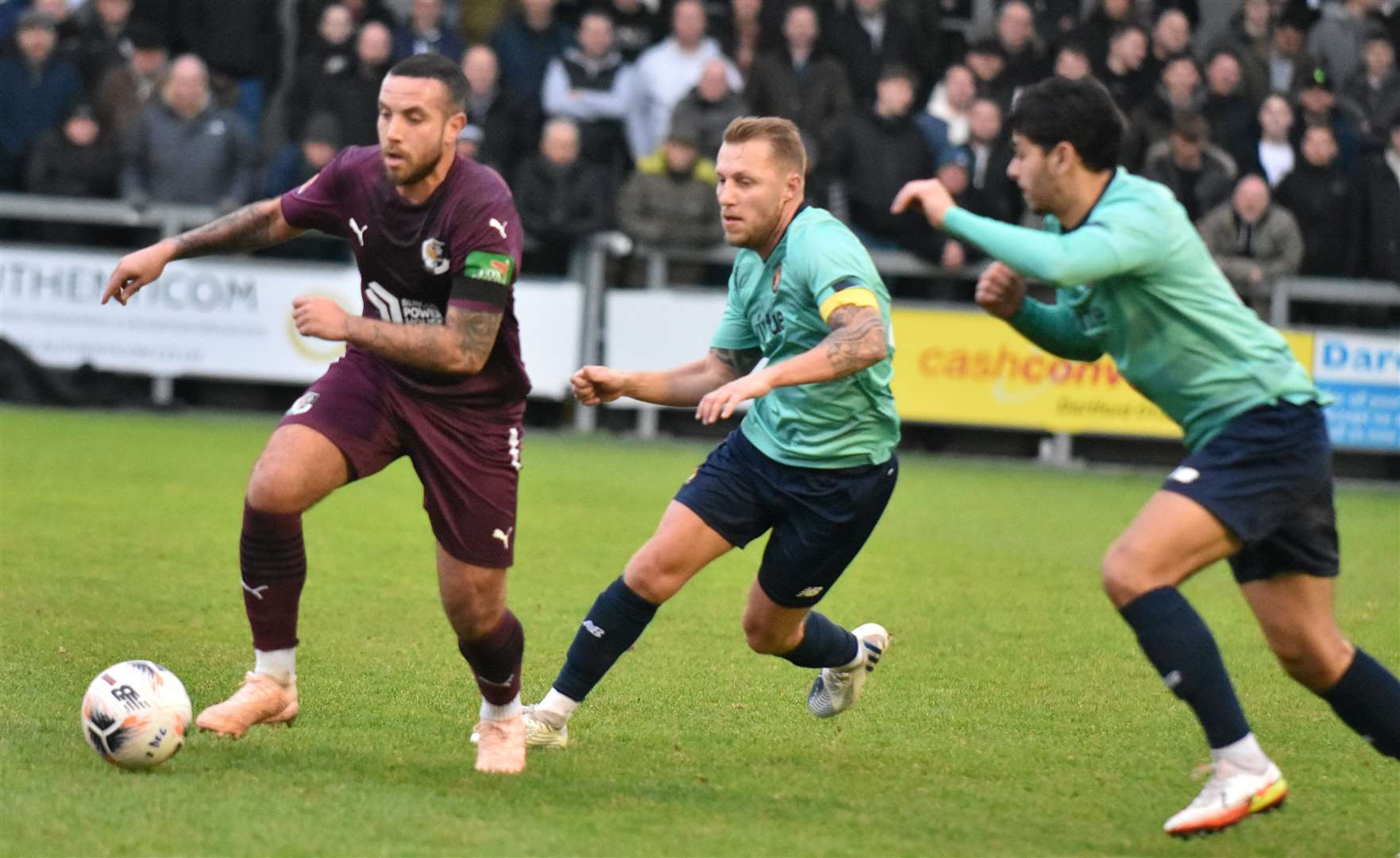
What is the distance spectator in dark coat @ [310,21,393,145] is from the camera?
15414mm

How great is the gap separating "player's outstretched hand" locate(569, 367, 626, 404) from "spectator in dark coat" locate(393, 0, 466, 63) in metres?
10.5

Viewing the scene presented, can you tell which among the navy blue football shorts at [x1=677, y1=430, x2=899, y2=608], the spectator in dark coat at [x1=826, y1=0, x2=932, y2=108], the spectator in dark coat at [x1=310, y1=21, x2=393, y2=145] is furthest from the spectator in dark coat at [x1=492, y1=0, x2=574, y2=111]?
the navy blue football shorts at [x1=677, y1=430, x2=899, y2=608]

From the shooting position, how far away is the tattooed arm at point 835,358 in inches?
211

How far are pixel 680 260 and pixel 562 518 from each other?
16.3 ft

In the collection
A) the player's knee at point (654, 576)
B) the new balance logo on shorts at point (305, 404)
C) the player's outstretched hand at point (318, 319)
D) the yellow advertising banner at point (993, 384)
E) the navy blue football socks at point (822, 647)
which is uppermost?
the player's outstretched hand at point (318, 319)

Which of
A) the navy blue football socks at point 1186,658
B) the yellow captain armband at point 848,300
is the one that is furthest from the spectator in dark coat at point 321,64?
the navy blue football socks at point 1186,658

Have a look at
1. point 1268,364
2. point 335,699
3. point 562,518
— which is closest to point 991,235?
point 1268,364

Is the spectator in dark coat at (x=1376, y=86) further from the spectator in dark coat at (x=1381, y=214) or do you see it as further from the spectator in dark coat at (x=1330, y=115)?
the spectator in dark coat at (x=1381, y=214)

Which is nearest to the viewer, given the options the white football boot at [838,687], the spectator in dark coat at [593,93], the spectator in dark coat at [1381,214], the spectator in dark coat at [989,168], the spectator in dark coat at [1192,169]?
the white football boot at [838,687]

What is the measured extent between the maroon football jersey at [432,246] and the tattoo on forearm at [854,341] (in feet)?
3.29

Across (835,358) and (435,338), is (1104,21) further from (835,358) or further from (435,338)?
(435,338)

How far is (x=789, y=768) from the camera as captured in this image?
604cm

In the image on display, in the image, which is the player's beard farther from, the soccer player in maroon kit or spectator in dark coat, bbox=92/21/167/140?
spectator in dark coat, bbox=92/21/167/140

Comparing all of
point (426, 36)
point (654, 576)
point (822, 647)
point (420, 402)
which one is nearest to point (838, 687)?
point (822, 647)
